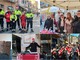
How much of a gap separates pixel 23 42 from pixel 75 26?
→ 149 cm

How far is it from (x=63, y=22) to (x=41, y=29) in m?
0.63

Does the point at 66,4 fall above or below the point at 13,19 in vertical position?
above

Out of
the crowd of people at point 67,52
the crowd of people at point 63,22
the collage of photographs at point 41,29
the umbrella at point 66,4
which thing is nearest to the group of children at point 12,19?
the collage of photographs at point 41,29

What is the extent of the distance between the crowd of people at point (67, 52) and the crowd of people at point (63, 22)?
0.42 m

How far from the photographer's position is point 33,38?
12680 millimetres

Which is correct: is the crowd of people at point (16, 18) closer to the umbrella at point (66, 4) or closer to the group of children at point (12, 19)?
the group of children at point (12, 19)

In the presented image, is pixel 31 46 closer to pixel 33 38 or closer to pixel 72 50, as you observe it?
pixel 33 38

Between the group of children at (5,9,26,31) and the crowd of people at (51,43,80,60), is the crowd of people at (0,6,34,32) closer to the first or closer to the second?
the group of children at (5,9,26,31)

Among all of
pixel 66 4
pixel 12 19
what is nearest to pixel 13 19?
pixel 12 19

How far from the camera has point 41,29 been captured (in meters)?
12.6

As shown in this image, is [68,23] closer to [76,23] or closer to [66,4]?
[76,23]

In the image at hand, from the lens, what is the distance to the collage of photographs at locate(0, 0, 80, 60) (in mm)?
12562

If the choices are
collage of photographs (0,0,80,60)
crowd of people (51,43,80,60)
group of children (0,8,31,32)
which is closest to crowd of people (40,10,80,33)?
collage of photographs (0,0,80,60)

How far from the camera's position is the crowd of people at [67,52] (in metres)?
12.6
